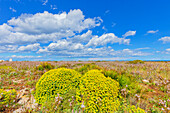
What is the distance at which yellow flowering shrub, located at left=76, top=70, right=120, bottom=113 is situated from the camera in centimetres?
300

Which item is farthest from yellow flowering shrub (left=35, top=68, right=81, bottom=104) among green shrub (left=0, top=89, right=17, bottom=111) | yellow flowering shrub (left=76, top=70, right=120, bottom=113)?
green shrub (left=0, top=89, right=17, bottom=111)

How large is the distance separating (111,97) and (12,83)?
6.34 m

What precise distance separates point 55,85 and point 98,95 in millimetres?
1824

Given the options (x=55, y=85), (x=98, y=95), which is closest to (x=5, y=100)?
(x=55, y=85)

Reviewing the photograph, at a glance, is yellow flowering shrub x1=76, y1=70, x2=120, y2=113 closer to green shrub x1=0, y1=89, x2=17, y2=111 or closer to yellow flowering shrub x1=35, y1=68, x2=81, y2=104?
yellow flowering shrub x1=35, y1=68, x2=81, y2=104

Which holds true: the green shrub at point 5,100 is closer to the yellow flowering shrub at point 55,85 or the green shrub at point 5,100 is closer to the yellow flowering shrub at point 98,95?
the yellow flowering shrub at point 55,85

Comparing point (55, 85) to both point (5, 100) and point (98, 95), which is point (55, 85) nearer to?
point (98, 95)

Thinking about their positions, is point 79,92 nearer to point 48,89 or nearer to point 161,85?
point 48,89

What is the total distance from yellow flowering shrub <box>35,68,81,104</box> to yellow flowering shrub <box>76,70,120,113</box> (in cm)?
57

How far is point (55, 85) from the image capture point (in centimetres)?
376

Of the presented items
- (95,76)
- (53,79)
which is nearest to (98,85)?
(95,76)

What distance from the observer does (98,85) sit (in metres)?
3.34

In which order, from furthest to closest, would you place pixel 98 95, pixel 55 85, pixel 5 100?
pixel 55 85
pixel 5 100
pixel 98 95

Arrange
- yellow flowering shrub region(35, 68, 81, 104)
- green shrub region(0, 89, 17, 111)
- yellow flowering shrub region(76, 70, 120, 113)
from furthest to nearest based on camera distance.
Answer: yellow flowering shrub region(35, 68, 81, 104) < green shrub region(0, 89, 17, 111) < yellow flowering shrub region(76, 70, 120, 113)
